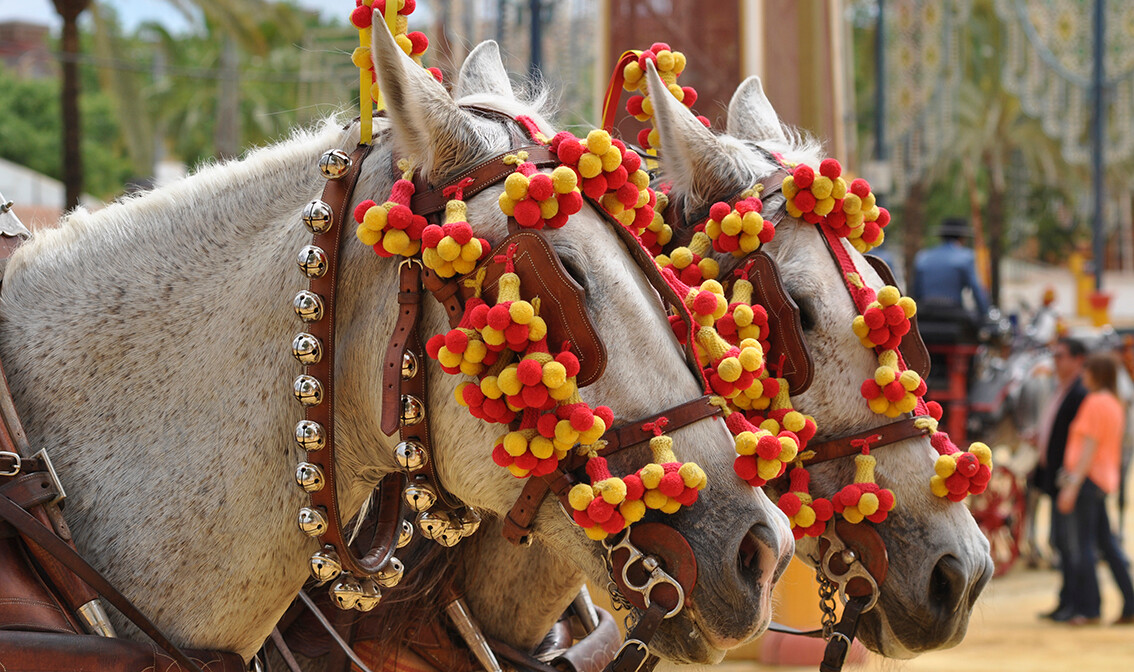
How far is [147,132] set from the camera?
14.8 m

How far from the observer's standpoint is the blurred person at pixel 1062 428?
28.6 feet

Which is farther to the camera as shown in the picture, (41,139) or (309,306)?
(41,139)

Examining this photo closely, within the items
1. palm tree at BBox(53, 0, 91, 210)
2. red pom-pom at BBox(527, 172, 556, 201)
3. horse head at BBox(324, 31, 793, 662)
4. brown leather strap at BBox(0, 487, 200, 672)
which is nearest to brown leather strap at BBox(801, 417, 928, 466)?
horse head at BBox(324, 31, 793, 662)

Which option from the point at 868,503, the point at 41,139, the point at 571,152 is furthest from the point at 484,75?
the point at 41,139

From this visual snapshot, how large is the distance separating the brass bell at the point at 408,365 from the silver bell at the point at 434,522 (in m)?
0.31

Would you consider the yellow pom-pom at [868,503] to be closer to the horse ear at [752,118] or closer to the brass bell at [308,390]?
the horse ear at [752,118]

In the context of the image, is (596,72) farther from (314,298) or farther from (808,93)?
(314,298)

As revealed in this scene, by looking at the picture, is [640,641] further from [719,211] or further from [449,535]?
[719,211]

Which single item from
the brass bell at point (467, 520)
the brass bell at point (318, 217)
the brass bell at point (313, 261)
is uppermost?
the brass bell at point (318, 217)

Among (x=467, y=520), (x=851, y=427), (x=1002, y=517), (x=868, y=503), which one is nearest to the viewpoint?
(x=467, y=520)

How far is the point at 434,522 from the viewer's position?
201cm

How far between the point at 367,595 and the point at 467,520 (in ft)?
0.76

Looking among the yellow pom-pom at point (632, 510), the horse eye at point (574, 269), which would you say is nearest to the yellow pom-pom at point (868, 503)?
the yellow pom-pom at point (632, 510)

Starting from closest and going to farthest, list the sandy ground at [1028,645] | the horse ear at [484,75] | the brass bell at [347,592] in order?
the brass bell at [347,592] → the horse ear at [484,75] → the sandy ground at [1028,645]
